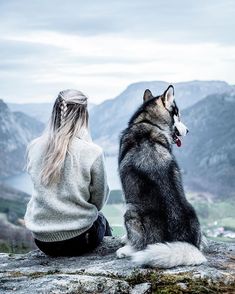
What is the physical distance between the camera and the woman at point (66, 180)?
770cm

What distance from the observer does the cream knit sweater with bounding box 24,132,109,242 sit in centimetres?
788

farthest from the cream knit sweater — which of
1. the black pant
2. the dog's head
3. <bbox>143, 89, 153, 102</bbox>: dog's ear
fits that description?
<bbox>143, 89, 153, 102</bbox>: dog's ear

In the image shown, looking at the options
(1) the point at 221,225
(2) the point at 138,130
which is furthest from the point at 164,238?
(1) the point at 221,225

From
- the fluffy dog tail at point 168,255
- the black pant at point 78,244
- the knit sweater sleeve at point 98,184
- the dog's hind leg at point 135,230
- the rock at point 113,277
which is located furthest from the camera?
the black pant at point 78,244

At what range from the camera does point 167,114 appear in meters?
8.94

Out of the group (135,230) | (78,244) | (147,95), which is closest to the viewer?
(135,230)

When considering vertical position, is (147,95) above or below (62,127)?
above

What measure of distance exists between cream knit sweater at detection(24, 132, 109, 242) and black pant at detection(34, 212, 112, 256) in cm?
11

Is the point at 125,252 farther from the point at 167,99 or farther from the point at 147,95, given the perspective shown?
the point at 147,95

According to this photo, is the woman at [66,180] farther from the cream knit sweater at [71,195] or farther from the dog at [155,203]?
the dog at [155,203]

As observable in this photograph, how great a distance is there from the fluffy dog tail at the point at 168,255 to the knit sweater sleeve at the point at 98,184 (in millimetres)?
1234

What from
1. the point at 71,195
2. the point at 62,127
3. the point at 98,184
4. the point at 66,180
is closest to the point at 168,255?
the point at 98,184

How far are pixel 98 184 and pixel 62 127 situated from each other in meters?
1.12

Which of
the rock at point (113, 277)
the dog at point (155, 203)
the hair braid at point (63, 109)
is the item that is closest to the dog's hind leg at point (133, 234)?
the dog at point (155, 203)
